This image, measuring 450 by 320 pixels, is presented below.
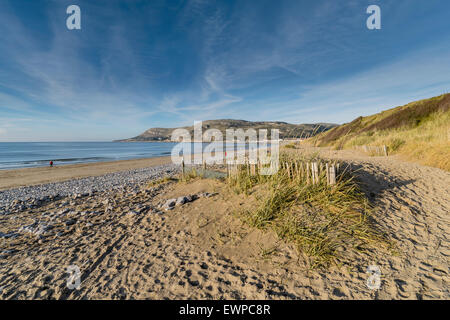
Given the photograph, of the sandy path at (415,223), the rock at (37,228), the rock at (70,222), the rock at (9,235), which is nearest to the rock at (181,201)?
the rock at (70,222)

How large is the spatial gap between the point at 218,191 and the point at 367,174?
5.12m

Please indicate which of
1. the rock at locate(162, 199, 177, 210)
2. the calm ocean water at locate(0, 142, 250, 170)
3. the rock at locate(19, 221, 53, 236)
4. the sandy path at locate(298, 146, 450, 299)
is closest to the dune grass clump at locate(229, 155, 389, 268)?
the sandy path at locate(298, 146, 450, 299)

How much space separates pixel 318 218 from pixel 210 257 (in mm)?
2378

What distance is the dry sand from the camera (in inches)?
94.4

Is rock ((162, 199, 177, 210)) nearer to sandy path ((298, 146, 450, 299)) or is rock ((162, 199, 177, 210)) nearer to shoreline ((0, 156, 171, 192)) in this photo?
sandy path ((298, 146, 450, 299))

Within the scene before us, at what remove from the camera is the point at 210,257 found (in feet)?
10.2


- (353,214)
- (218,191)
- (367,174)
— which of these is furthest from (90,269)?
(367,174)

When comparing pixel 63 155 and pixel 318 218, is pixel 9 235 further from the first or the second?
pixel 63 155

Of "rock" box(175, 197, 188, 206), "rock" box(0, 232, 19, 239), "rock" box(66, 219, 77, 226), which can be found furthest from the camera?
"rock" box(175, 197, 188, 206)

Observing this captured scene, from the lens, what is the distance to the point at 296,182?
473cm

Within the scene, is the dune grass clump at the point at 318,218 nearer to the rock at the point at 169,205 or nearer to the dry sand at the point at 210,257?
the dry sand at the point at 210,257

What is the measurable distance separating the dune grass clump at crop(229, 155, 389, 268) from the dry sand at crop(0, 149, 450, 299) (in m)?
0.22

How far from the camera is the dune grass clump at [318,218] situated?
2.97 metres
